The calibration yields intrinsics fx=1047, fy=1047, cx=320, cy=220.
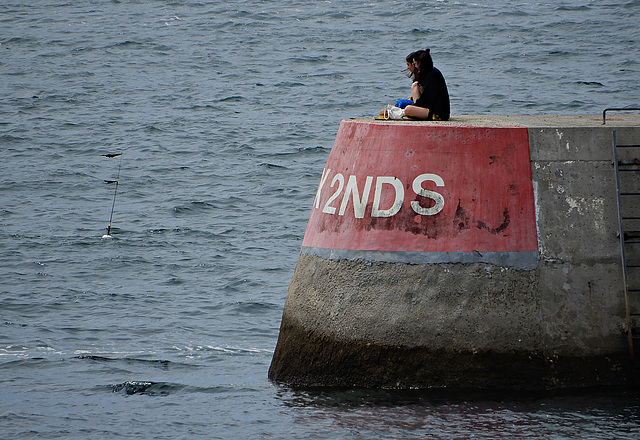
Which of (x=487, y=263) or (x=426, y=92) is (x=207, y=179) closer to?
(x=426, y=92)

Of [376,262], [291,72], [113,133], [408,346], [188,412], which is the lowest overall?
[188,412]

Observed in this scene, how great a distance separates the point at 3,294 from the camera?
14.7 metres

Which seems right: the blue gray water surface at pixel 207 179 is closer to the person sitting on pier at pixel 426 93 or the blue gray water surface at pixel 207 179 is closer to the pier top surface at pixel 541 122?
the pier top surface at pixel 541 122

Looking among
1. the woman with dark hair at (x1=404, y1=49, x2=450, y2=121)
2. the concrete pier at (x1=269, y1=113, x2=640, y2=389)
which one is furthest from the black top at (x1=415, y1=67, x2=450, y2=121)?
the concrete pier at (x1=269, y1=113, x2=640, y2=389)

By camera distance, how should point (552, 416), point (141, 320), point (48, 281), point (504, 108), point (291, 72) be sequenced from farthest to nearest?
point (291, 72)
point (504, 108)
point (48, 281)
point (141, 320)
point (552, 416)

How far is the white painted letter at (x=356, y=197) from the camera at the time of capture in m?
8.71

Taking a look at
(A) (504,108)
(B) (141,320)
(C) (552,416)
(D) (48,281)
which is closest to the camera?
(C) (552,416)

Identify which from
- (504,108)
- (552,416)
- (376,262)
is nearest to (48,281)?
(376,262)

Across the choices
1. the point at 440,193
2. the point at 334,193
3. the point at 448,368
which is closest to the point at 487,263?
the point at 440,193

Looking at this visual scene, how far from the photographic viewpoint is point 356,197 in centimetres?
879

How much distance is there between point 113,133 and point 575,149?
22574 mm

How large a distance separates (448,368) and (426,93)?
2549mm

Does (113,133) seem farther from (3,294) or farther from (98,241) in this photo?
(3,294)

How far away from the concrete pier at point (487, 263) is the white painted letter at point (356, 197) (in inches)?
0.9
